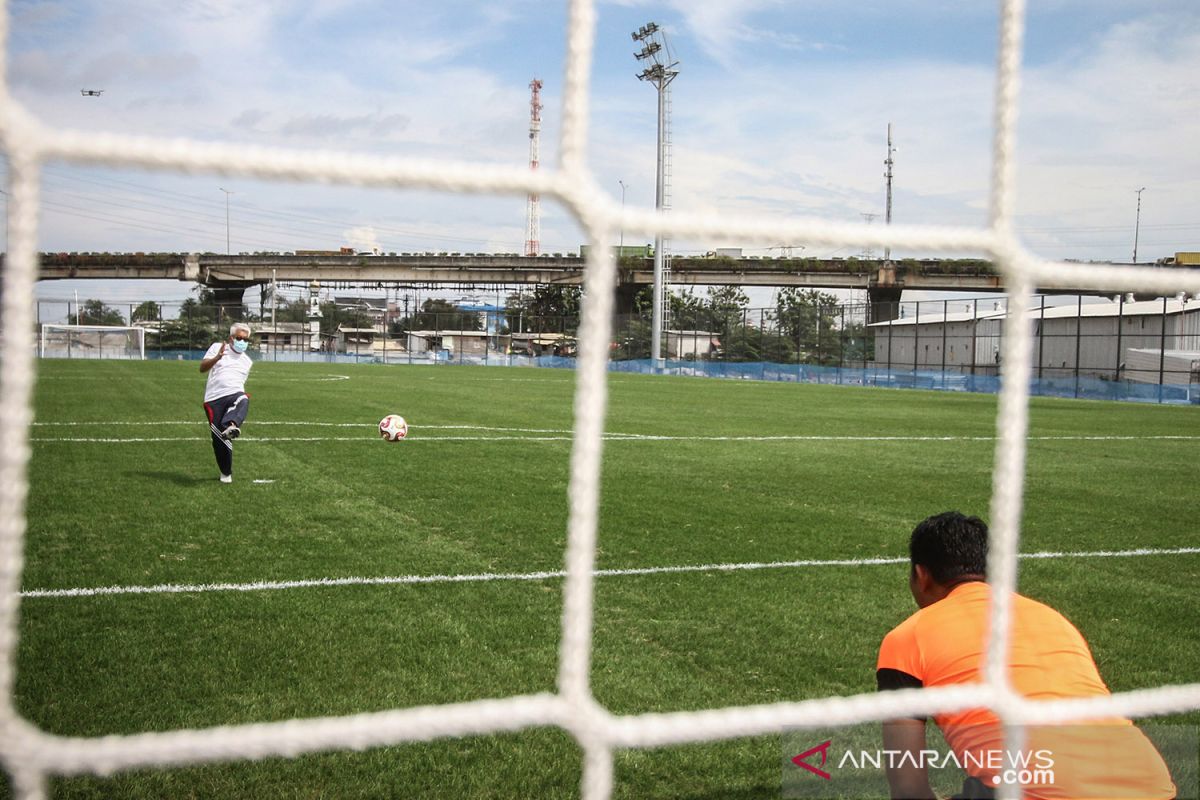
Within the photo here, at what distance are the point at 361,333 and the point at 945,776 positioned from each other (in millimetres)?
56093

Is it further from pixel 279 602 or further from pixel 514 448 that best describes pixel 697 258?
pixel 279 602

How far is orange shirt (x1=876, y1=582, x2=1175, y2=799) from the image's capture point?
2.19 metres

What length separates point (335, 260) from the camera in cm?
5234

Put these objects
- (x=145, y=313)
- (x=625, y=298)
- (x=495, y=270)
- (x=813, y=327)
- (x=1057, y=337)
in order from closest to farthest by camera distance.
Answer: (x=1057, y=337), (x=813, y=327), (x=145, y=313), (x=495, y=270), (x=625, y=298)

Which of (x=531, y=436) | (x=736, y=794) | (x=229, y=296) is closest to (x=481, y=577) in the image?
(x=736, y=794)

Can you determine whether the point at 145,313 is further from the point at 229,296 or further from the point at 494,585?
the point at 494,585

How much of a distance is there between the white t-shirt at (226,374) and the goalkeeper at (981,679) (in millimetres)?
7428

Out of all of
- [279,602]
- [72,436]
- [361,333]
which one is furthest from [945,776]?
[361,333]

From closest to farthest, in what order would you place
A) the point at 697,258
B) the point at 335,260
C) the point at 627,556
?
the point at 627,556, the point at 335,260, the point at 697,258

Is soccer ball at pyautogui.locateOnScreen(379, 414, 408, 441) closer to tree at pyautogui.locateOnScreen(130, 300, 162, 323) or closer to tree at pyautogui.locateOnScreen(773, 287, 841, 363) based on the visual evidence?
tree at pyautogui.locateOnScreen(773, 287, 841, 363)

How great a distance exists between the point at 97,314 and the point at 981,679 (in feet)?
192

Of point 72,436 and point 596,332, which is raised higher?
point 596,332

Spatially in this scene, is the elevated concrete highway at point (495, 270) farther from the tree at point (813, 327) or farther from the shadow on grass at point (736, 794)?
the shadow on grass at point (736, 794)

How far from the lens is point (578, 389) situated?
1704mm
